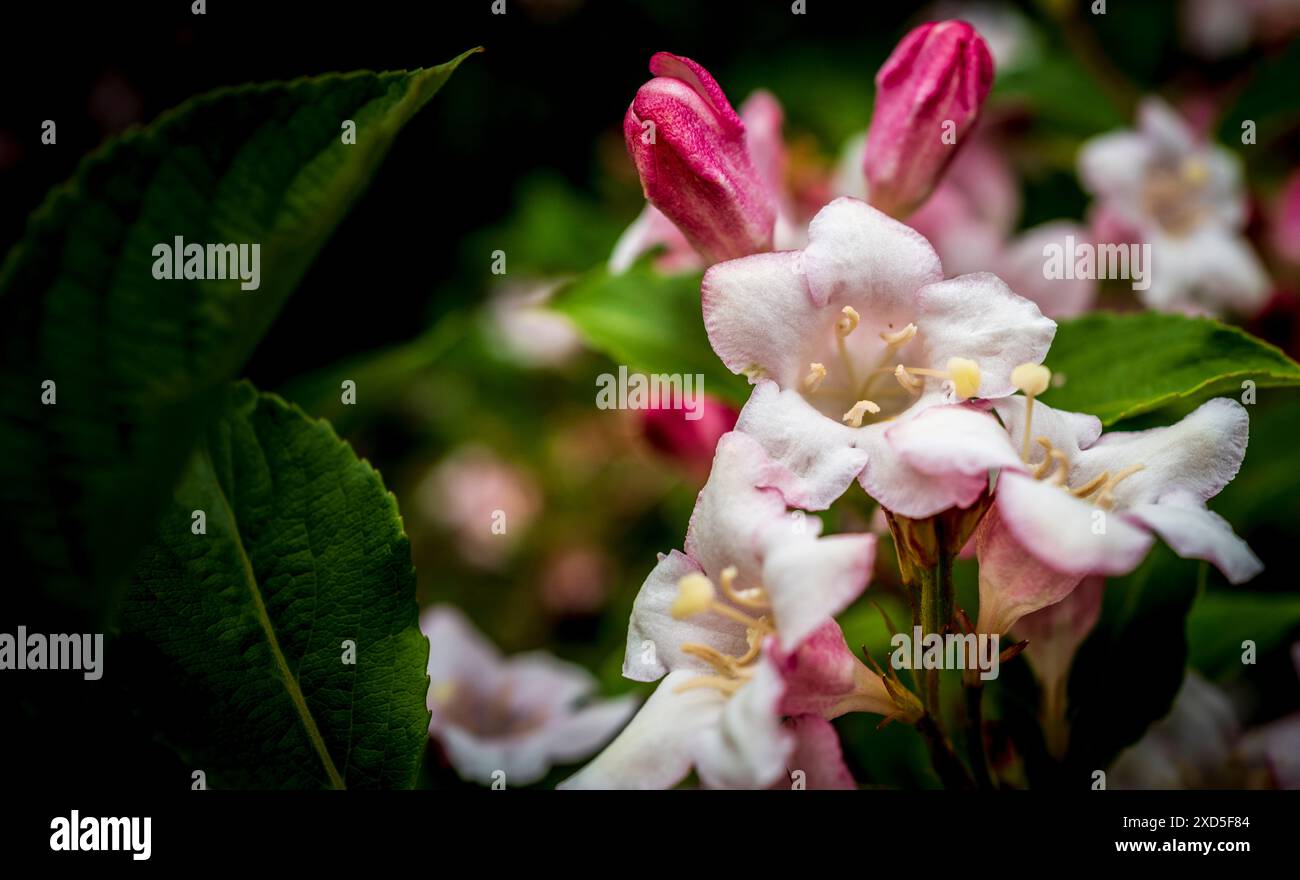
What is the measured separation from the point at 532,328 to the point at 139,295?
→ 113cm

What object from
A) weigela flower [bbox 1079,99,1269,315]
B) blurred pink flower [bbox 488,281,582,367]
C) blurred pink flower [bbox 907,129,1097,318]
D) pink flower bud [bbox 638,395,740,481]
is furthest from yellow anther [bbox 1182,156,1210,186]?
blurred pink flower [bbox 488,281,582,367]

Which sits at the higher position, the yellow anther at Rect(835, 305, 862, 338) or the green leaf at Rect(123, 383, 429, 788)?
the yellow anther at Rect(835, 305, 862, 338)

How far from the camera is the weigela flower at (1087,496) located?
56 centimetres

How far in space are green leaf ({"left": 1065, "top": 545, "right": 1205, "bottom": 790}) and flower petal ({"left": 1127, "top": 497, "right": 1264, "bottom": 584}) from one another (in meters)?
0.24

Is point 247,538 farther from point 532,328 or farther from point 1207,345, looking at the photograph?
point 532,328

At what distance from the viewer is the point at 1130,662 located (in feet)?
2.68

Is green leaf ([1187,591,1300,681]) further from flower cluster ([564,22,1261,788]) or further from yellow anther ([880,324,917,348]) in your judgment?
yellow anther ([880,324,917,348])

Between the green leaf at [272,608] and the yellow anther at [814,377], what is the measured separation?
0.89ft

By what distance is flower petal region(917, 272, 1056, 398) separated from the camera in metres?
0.64

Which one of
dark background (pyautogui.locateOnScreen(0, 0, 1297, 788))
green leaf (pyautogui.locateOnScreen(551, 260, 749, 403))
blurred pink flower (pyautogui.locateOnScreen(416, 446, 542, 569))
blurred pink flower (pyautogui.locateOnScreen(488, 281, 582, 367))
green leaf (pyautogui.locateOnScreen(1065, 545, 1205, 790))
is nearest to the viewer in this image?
green leaf (pyautogui.locateOnScreen(1065, 545, 1205, 790))

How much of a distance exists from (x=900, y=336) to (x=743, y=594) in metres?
0.20

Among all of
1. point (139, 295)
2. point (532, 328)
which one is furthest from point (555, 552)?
point (139, 295)
